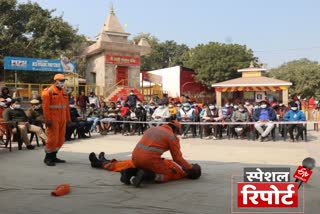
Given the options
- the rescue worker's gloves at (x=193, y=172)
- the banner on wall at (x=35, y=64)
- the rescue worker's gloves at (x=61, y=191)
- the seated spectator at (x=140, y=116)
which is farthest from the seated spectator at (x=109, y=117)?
the rescue worker's gloves at (x=61, y=191)

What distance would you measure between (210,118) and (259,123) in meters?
1.73

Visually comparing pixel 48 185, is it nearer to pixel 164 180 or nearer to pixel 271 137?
pixel 164 180

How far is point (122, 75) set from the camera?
2794 centimetres

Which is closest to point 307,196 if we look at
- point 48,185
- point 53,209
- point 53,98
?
point 53,209

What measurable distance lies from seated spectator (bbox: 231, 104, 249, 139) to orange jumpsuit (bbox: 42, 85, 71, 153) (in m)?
6.79

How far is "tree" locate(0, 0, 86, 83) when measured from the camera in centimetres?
2552

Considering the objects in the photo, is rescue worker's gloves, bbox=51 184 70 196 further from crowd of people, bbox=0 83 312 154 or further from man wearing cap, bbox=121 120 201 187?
crowd of people, bbox=0 83 312 154

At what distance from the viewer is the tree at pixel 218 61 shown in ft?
122

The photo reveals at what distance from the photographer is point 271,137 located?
41.5ft

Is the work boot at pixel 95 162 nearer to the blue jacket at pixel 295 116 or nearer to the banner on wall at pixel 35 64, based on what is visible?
the blue jacket at pixel 295 116

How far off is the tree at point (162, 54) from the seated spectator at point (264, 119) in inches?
1686

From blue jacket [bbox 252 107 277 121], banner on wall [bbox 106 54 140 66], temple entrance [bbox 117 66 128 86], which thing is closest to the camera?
blue jacket [bbox 252 107 277 121]

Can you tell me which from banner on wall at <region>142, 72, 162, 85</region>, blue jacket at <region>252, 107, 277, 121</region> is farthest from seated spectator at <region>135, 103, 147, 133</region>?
banner on wall at <region>142, 72, 162, 85</region>

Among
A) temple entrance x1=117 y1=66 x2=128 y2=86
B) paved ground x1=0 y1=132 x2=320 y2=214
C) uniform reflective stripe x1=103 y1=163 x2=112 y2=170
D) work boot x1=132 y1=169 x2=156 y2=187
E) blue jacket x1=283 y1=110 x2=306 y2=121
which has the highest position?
temple entrance x1=117 y1=66 x2=128 y2=86
